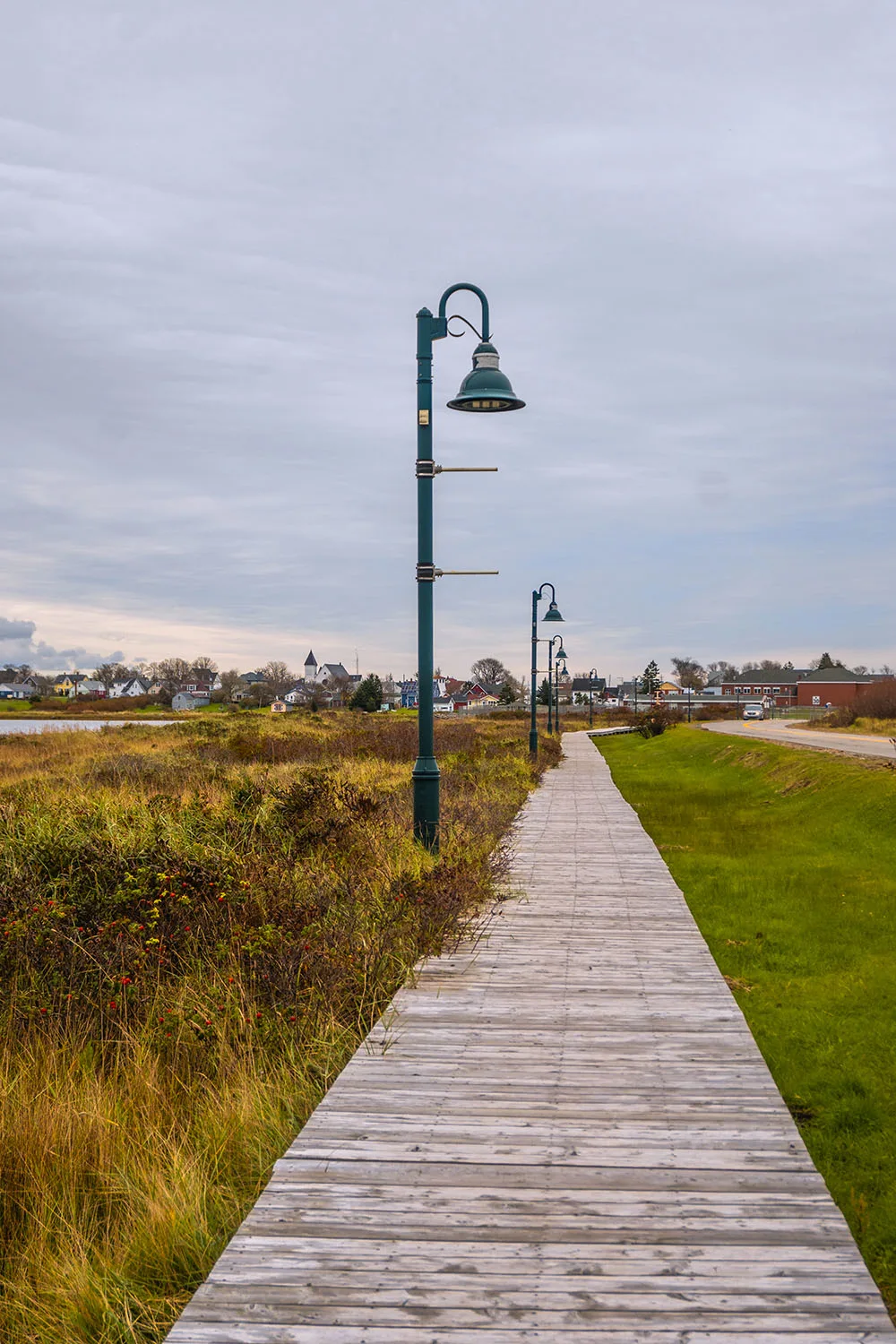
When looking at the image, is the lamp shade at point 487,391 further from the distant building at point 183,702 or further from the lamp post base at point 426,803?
the distant building at point 183,702

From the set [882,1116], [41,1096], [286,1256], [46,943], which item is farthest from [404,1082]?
[46,943]

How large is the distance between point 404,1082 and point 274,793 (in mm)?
8518

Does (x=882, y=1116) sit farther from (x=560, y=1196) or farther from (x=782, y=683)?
(x=782, y=683)

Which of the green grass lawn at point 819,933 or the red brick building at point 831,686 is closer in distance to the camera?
the green grass lawn at point 819,933

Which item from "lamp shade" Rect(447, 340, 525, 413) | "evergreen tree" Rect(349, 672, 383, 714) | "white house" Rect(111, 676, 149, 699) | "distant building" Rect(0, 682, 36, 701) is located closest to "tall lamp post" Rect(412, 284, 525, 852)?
"lamp shade" Rect(447, 340, 525, 413)

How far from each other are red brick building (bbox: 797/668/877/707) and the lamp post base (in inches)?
3876

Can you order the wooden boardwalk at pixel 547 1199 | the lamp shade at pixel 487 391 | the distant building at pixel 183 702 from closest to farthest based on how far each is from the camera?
the wooden boardwalk at pixel 547 1199 → the lamp shade at pixel 487 391 → the distant building at pixel 183 702

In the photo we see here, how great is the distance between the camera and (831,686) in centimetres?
10419

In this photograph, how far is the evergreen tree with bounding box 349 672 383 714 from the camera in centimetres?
9012

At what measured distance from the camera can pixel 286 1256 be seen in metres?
3.19

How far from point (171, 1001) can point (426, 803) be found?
12.0 feet

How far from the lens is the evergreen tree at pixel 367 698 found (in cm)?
9012

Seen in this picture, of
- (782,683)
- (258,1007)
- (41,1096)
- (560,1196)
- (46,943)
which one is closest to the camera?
(560,1196)

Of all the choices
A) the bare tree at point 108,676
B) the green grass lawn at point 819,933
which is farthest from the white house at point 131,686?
the green grass lawn at point 819,933
